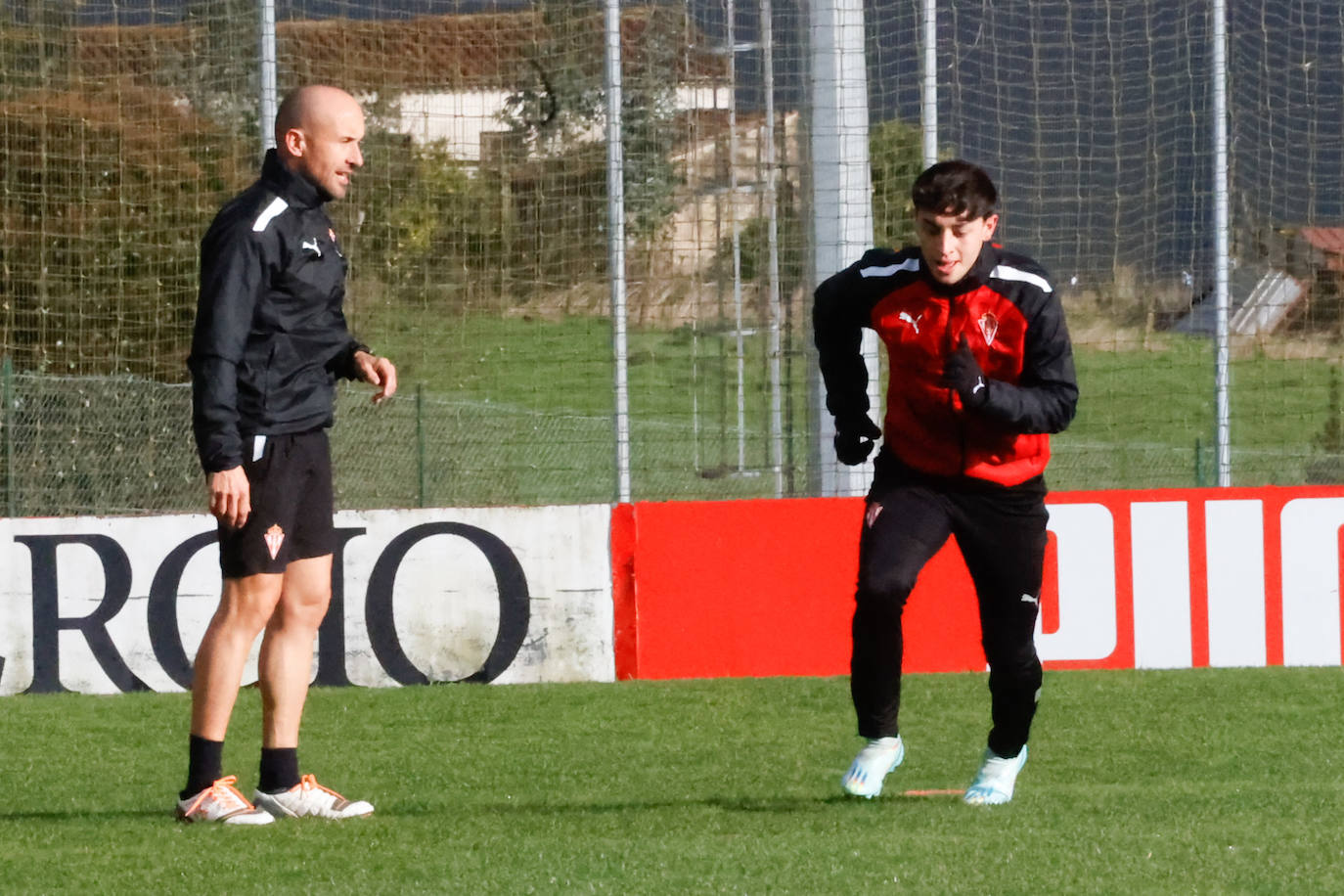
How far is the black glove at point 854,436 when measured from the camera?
505cm

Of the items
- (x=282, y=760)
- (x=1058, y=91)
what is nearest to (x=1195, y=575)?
(x=1058, y=91)

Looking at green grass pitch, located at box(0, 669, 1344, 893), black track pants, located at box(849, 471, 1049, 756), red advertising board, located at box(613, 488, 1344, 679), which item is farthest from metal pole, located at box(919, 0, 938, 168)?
black track pants, located at box(849, 471, 1049, 756)

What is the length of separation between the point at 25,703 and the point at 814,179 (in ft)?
13.5

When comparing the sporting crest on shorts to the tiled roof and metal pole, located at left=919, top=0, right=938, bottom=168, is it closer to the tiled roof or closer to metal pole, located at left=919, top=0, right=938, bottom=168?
metal pole, located at left=919, top=0, right=938, bottom=168

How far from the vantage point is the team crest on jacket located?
4.74 metres

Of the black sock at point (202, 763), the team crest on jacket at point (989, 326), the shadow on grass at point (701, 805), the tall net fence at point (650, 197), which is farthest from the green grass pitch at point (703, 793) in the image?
the tall net fence at point (650, 197)

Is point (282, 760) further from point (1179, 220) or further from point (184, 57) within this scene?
point (1179, 220)

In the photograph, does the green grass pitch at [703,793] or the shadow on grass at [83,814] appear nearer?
the green grass pitch at [703,793]

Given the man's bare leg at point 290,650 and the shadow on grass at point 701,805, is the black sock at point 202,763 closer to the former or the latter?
the man's bare leg at point 290,650

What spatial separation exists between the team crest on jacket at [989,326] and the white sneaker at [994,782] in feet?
3.61

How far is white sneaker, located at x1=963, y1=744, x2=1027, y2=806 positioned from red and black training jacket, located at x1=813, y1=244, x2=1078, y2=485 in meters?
0.75

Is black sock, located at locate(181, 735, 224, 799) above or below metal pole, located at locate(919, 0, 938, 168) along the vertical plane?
below

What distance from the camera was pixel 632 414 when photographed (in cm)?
889

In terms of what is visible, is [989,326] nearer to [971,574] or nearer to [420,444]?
[971,574]
